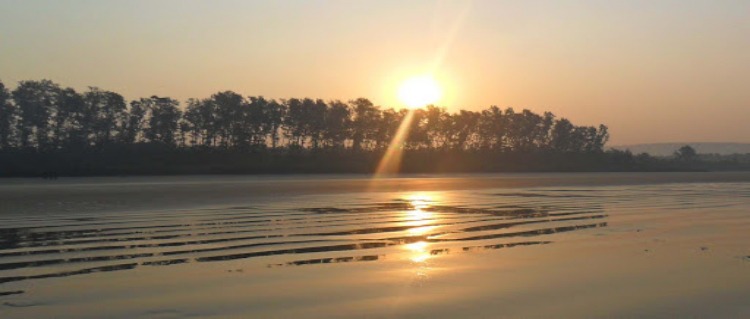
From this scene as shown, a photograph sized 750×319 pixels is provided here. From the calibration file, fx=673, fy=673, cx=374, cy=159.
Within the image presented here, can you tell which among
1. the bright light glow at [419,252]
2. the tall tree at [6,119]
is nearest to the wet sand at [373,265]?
the bright light glow at [419,252]

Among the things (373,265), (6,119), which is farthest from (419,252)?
(6,119)

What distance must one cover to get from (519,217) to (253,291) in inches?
475

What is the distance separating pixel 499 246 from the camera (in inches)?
495

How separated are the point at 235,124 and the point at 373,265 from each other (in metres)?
74.3

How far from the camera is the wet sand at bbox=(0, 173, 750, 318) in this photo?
746 centimetres

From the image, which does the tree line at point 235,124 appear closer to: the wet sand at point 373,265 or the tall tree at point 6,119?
the tall tree at point 6,119

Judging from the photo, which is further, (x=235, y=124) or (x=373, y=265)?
(x=235, y=124)

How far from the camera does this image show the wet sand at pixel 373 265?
7.46 meters

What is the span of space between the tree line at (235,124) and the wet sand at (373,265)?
57.5 m

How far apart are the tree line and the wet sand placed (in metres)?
57.5

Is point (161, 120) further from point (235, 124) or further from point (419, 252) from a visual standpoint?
point (419, 252)

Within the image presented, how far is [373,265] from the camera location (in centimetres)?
1028

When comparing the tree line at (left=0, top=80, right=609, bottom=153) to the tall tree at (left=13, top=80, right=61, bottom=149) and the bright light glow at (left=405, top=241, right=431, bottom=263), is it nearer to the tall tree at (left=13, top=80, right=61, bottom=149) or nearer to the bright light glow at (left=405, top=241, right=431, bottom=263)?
the tall tree at (left=13, top=80, right=61, bottom=149)

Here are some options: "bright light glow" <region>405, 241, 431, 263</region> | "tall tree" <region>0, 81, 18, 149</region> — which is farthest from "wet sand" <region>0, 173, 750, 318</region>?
"tall tree" <region>0, 81, 18, 149</region>
